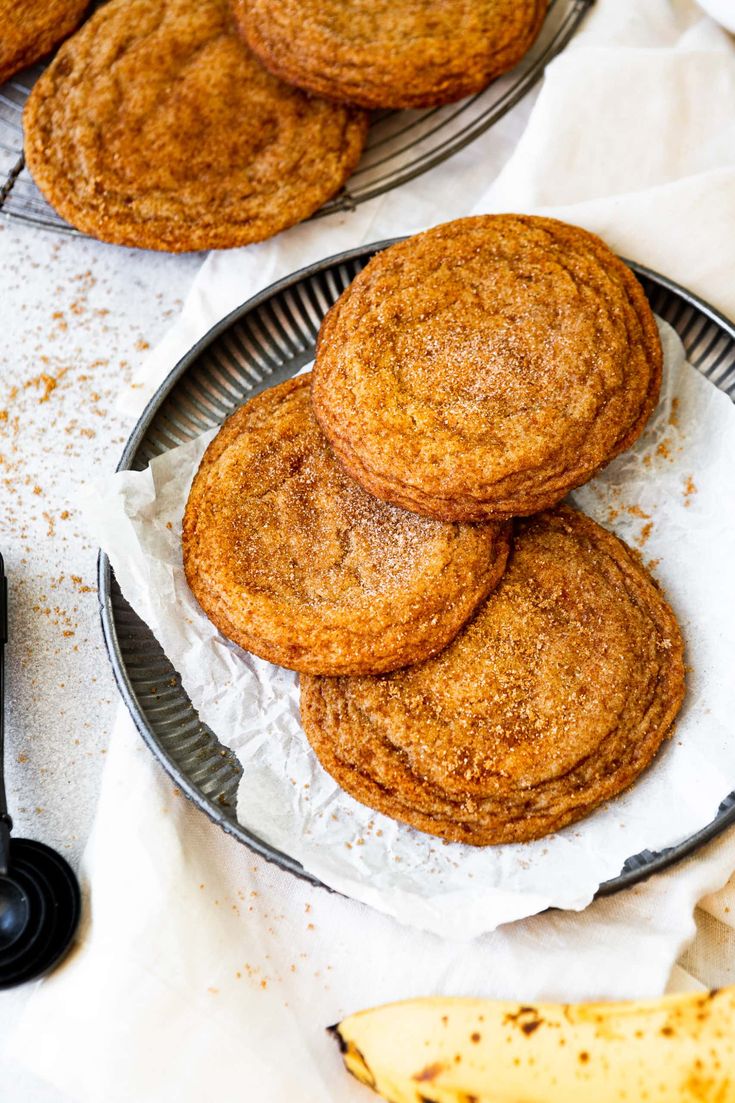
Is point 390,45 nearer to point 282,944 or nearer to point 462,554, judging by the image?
point 462,554

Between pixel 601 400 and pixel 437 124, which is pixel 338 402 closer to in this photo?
pixel 601 400

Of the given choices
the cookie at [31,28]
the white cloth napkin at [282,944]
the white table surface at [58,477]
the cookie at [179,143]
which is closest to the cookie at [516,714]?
the white cloth napkin at [282,944]

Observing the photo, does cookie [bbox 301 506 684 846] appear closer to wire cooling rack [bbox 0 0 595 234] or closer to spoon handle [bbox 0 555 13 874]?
spoon handle [bbox 0 555 13 874]

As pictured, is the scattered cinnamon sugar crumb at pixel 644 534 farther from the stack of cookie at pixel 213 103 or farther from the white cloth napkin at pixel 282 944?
the stack of cookie at pixel 213 103

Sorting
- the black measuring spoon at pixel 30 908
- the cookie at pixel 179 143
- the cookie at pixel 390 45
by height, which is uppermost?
the cookie at pixel 390 45

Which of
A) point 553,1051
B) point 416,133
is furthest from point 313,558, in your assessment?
point 416,133

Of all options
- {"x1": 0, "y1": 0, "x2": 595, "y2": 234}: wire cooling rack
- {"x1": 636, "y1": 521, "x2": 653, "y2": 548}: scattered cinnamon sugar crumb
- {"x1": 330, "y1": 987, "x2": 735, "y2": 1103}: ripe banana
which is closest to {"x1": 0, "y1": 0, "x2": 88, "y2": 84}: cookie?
{"x1": 0, "y1": 0, "x2": 595, "y2": 234}: wire cooling rack
